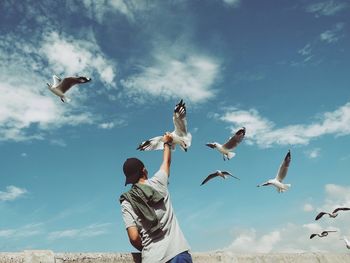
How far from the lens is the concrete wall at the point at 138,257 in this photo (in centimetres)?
432

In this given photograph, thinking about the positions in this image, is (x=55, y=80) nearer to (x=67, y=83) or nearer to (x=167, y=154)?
(x=67, y=83)

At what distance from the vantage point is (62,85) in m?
8.65

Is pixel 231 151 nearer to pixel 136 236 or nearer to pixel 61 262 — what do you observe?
pixel 61 262

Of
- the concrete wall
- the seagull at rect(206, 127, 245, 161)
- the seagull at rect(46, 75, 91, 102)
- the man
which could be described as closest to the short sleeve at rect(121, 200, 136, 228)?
the man

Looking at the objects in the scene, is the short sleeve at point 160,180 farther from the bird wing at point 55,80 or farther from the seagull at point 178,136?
the bird wing at point 55,80

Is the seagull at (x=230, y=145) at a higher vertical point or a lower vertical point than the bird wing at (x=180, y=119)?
higher

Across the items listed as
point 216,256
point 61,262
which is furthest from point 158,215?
point 216,256

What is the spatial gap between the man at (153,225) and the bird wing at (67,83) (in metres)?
5.27

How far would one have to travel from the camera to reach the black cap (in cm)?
363

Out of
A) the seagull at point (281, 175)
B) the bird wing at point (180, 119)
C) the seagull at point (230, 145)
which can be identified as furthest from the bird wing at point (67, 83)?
the seagull at point (281, 175)

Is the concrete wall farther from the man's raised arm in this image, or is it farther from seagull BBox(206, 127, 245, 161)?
seagull BBox(206, 127, 245, 161)

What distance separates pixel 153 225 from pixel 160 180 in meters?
0.37

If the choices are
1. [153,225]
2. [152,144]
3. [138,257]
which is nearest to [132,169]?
[153,225]

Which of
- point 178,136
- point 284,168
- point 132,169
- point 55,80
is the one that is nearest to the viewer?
point 132,169
